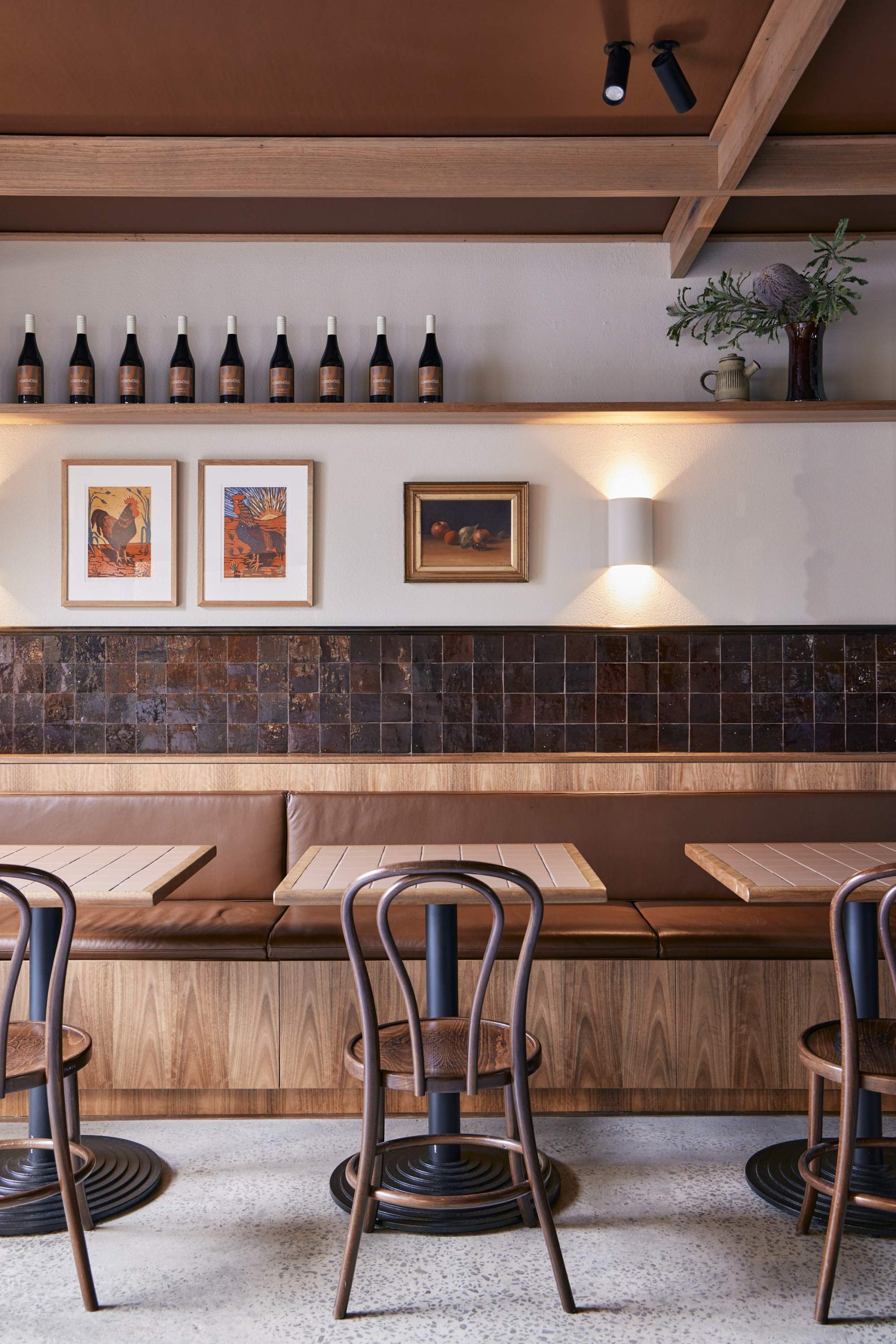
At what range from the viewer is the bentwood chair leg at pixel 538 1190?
2057mm

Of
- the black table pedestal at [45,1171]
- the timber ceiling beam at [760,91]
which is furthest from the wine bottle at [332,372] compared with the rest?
the black table pedestal at [45,1171]

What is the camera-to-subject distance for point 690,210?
358 centimetres

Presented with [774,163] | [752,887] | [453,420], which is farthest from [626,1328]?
[774,163]

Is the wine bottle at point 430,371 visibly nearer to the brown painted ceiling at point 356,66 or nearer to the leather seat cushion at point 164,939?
the brown painted ceiling at point 356,66

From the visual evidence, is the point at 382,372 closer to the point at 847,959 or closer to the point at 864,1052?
the point at 847,959

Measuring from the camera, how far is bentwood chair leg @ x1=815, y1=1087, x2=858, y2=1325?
6.63ft

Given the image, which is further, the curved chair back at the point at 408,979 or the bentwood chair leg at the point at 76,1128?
the bentwood chair leg at the point at 76,1128

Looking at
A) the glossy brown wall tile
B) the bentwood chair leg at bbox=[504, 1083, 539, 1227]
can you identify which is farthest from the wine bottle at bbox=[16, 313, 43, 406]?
the bentwood chair leg at bbox=[504, 1083, 539, 1227]

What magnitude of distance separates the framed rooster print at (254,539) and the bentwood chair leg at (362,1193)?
2.20 m

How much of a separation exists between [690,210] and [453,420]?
43.9 inches

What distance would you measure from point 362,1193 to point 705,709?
2.37 m

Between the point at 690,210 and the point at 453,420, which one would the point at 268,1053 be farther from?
the point at 690,210

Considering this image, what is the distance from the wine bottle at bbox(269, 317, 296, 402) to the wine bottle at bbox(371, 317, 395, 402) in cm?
31

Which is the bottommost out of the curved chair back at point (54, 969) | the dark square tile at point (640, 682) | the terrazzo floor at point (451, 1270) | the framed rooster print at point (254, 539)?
the terrazzo floor at point (451, 1270)
